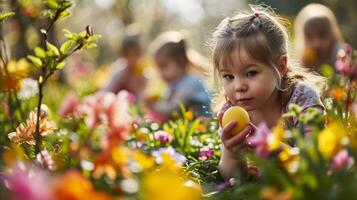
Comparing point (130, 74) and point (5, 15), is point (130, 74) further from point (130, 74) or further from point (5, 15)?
point (5, 15)

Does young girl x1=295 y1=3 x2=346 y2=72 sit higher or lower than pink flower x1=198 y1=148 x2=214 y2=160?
higher

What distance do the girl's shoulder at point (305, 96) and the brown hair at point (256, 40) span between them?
0.20ft

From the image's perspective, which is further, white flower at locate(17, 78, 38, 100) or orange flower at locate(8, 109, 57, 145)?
white flower at locate(17, 78, 38, 100)

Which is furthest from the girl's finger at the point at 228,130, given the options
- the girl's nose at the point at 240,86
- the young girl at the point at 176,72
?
the young girl at the point at 176,72

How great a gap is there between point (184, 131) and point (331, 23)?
2995mm

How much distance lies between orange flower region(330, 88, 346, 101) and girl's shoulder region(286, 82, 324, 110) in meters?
0.54

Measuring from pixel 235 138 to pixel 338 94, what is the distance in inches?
49.5

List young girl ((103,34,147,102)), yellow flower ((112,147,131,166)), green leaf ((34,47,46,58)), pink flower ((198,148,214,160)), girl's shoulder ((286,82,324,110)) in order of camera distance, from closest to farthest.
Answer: yellow flower ((112,147,131,166)) < green leaf ((34,47,46,58)) < girl's shoulder ((286,82,324,110)) < pink flower ((198,148,214,160)) < young girl ((103,34,147,102))

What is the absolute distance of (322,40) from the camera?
5.71m

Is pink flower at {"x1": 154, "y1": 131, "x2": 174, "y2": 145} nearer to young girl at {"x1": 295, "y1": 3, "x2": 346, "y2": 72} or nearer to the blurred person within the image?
young girl at {"x1": 295, "y1": 3, "x2": 346, "y2": 72}

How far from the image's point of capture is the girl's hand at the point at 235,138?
2109 mm

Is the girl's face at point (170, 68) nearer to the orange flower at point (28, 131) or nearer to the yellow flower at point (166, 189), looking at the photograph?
the orange flower at point (28, 131)

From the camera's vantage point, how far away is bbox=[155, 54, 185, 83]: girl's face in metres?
6.09

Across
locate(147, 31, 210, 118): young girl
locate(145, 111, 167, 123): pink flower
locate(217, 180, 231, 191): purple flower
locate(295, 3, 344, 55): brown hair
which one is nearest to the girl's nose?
locate(217, 180, 231, 191): purple flower
